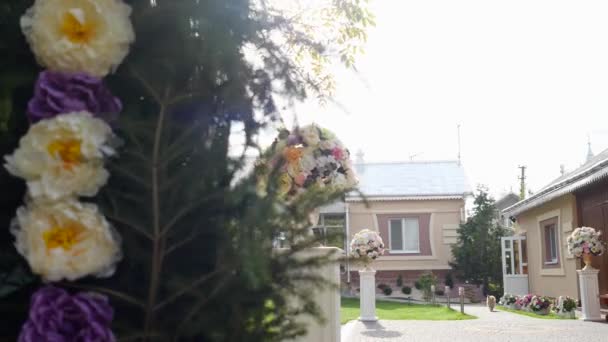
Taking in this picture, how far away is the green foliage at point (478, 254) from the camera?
87.8 feet

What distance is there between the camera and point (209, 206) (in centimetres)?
160

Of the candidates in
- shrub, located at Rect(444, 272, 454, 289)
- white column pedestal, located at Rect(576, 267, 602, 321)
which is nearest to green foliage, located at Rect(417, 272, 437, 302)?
shrub, located at Rect(444, 272, 454, 289)

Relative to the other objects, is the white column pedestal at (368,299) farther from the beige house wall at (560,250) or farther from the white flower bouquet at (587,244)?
the beige house wall at (560,250)

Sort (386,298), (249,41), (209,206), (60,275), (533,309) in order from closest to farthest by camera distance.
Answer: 1. (60,275)
2. (209,206)
3. (249,41)
4. (533,309)
5. (386,298)

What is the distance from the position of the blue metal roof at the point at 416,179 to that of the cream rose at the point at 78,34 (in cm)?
2616

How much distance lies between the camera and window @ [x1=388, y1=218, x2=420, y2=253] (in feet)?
92.6

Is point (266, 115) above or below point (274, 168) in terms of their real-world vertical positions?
above

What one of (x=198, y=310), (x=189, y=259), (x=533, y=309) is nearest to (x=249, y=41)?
(x=189, y=259)

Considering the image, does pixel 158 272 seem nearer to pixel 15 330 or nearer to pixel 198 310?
pixel 198 310

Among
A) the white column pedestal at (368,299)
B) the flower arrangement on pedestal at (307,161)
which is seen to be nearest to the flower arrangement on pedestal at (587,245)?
the white column pedestal at (368,299)

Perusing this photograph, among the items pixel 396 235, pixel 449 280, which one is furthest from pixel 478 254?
pixel 396 235

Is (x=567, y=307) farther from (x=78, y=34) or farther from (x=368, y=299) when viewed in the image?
(x=78, y=34)

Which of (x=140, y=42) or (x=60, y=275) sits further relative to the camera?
(x=140, y=42)

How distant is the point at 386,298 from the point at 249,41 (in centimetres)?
2588
